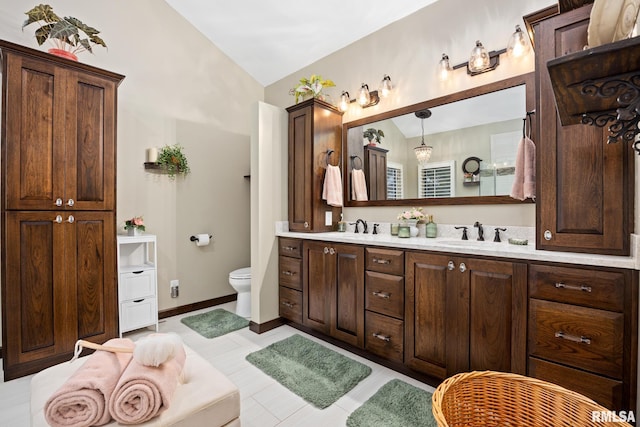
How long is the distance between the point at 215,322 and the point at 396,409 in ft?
6.72

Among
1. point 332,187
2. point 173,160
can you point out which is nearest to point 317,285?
point 332,187

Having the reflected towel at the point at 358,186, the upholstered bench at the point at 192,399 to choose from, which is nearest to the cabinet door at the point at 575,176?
the reflected towel at the point at 358,186

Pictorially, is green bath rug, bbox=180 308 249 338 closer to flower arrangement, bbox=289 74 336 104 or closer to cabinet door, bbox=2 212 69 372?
cabinet door, bbox=2 212 69 372

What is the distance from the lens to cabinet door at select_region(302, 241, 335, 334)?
2600 millimetres

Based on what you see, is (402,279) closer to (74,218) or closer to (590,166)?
(590,166)

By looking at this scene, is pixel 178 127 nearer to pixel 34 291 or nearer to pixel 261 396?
pixel 34 291

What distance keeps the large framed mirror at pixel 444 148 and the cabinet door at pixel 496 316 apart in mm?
719

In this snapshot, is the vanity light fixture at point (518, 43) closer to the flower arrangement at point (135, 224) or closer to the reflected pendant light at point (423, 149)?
the reflected pendant light at point (423, 149)

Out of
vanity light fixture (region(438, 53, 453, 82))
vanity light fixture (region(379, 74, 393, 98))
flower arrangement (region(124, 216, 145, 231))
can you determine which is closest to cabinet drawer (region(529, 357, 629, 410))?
vanity light fixture (region(438, 53, 453, 82))

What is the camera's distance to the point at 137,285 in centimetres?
276

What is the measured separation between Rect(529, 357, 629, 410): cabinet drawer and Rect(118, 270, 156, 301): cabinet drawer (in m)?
2.97

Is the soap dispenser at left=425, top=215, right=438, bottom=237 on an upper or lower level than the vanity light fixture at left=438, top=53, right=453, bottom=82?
lower

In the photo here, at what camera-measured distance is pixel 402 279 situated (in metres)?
2.09

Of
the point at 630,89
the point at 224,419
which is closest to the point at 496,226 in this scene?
the point at 630,89
